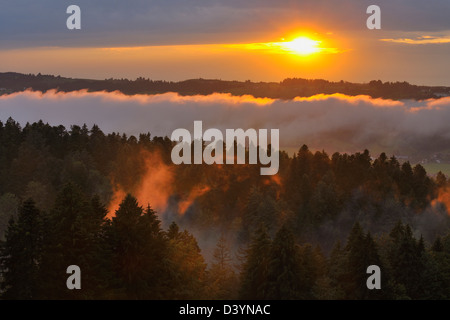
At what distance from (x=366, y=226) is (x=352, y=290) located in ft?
258

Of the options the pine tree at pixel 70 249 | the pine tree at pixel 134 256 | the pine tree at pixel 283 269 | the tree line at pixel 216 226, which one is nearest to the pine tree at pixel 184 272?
the tree line at pixel 216 226

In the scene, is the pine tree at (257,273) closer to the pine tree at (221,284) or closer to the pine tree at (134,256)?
the pine tree at (221,284)

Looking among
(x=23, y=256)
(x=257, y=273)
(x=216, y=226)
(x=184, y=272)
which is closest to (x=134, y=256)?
(x=184, y=272)

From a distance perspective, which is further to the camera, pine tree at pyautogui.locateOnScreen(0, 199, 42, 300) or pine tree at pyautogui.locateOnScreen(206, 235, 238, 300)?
pine tree at pyautogui.locateOnScreen(206, 235, 238, 300)

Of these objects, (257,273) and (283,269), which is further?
(257,273)

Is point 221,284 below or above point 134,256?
below

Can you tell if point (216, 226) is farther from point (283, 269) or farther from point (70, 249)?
point (70, 249)

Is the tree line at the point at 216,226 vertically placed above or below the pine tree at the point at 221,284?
above

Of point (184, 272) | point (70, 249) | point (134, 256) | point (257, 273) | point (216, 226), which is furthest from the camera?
point (216, 226)

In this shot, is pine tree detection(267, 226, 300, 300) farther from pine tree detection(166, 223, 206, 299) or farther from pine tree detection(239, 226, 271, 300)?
pine tree detection(166, 223, 206, 299)

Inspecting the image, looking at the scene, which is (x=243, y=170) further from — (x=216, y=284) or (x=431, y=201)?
(x=216, y=284)

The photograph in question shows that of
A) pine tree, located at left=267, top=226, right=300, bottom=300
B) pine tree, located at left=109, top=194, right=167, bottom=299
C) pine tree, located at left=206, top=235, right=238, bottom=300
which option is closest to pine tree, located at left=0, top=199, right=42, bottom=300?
pine tree, located at left=109, top=194, right=167, bottom=299

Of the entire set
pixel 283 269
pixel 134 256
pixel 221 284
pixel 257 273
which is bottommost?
pixel 221 284

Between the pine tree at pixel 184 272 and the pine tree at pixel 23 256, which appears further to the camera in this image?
the pine tree at pixel 184 272
